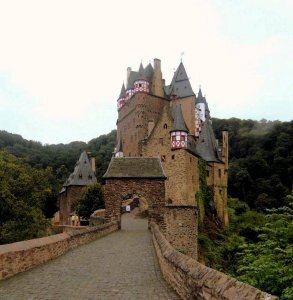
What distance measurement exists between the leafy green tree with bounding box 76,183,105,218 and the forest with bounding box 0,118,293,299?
4066 millimetres

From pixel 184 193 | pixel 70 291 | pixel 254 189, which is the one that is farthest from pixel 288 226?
pixel 254 189

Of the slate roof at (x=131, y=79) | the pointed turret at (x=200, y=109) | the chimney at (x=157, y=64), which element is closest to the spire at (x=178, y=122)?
the pointed turret at (x=200, y=109)

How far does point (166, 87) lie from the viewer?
227 feet

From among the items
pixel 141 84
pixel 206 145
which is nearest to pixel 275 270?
pixel 206 145

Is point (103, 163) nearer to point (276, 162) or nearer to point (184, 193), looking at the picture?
point (276, 162)

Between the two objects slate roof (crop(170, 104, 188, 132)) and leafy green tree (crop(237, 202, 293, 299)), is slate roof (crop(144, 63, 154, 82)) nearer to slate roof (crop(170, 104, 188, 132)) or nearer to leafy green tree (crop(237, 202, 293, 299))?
slate roof (crop(170, 104, 188, 132))

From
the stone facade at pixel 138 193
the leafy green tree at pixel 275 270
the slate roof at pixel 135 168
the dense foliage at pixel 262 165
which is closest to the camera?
the leafy green tree at pixel 275 270

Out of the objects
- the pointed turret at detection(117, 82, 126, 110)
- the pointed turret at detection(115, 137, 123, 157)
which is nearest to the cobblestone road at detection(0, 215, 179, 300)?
the pointed turret at detection(115, 137, 123, 157)

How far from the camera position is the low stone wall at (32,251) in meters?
10.4

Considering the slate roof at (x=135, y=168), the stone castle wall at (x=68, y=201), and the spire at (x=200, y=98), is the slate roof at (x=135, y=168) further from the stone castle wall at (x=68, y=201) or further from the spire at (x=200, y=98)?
the spire at (x=200, y=98)

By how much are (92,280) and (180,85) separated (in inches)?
2239

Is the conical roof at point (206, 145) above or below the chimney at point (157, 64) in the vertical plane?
below

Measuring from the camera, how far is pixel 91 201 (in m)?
49.3

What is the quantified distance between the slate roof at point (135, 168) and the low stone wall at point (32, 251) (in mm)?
11138
